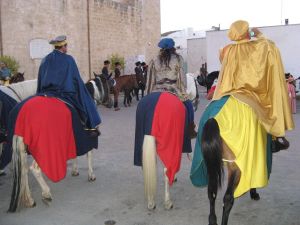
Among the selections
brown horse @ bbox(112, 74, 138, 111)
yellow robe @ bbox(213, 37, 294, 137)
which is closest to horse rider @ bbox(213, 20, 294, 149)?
yellow robe @ bbox(213, 37, 294, 137)

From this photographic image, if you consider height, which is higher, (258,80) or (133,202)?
(258,80)

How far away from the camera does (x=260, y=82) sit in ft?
12.5

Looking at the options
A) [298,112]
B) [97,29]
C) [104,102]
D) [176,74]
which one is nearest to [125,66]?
[97,29]

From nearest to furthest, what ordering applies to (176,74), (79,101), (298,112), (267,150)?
1. (267,150)
2. (176,74)
3. (79,101)
4. (298,112)

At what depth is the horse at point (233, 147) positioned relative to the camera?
3580 millimetres

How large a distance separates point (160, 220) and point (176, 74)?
173 cm

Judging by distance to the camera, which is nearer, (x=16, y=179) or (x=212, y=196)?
(x=212, y=196)

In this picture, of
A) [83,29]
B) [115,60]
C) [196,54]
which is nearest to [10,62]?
[83,29]

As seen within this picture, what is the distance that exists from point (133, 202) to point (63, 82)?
68.0 inches

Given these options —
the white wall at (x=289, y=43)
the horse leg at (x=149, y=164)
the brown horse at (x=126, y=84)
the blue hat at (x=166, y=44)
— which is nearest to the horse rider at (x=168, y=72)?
the blue hat at (x=166, y=44)

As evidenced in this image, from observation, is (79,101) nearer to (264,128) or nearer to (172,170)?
(172,170)

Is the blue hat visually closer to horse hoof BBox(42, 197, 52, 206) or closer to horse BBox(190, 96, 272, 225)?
horse BBox(190, 96, 272, 225)

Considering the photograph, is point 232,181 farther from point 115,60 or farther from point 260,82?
point 115,60

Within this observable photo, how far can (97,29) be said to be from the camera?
23.0 metres
